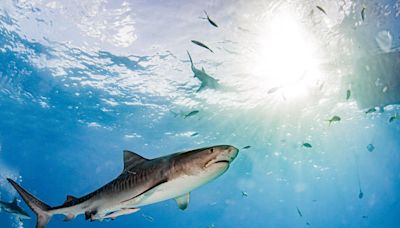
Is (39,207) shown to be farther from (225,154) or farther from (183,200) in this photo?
(225,154)

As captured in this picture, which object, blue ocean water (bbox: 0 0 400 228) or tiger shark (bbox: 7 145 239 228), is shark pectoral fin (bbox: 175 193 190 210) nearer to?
tiger shark (bbox: 7 145 239 228)

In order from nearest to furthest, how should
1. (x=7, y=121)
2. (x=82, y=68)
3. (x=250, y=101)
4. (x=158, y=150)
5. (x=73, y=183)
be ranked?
(x=82, y=68) → (x=250, y=101) → (x=7, y=121) → (x=158, y=150) → (x=73, y=183)

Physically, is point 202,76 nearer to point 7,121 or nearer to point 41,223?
point 41,223

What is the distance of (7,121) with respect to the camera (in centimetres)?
3123

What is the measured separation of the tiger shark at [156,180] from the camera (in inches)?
105

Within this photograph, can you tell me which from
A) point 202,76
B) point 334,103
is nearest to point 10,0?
point 202,76

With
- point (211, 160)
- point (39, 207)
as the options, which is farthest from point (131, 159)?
point (39, 207)

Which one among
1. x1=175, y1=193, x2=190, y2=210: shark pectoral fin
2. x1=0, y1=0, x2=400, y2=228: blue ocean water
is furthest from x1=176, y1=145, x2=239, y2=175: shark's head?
x1=0, y1=0, x2=400, y2=228: blue ocean water

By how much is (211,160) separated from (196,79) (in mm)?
16058

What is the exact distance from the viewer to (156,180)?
9.16 ft

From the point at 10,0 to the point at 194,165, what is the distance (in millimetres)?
13952

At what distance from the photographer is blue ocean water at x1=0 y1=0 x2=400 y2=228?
13273 mm

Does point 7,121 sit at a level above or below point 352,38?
above

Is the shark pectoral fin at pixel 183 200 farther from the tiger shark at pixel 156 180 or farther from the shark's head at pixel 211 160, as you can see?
the shark's head at pixel 211 160
